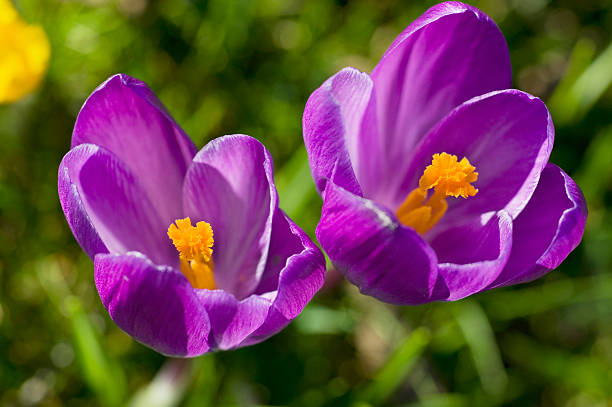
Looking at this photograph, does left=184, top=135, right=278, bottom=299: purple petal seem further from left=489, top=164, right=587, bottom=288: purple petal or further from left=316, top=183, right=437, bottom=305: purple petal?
left=489, top=164, right=587, bottom=288: purple petal

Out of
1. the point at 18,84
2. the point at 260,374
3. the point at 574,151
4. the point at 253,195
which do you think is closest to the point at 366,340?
the point at 260,374

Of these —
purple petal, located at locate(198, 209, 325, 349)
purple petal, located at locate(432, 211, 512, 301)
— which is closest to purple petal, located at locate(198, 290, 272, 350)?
purple petal, located at locate(198, 209, 325, 349)

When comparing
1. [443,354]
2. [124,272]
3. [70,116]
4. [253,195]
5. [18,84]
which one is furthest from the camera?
[70,116]

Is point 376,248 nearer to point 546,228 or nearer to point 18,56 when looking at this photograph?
point 546,228

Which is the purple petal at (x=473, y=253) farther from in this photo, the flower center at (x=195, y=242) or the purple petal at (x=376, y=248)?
the flower center at (x=195, y=242)

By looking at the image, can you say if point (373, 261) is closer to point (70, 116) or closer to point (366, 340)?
point (366, 340)

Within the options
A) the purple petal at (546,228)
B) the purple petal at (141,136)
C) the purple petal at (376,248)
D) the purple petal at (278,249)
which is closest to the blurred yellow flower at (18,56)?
the purple petal at (141,136)
